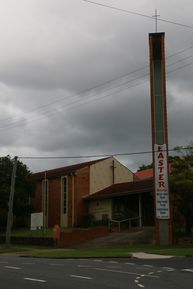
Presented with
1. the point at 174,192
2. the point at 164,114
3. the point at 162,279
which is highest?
the point at 164,114

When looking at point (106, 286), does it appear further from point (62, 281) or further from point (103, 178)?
point (103, 178)

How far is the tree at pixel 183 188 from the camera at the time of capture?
3794 centimetres

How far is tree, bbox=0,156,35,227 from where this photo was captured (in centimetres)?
5475

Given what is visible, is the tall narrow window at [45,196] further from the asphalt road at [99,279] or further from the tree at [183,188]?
the asphalt road at [99,279]

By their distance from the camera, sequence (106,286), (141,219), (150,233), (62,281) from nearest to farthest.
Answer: (106,286) < (62,281) < (150,233) < (141,219)

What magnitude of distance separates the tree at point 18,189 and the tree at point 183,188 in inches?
787

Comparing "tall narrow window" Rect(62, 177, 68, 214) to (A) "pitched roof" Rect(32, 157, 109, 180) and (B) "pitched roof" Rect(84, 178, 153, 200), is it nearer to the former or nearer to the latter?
(A) "pitched roof" Rect(32, 157, 109, 180)

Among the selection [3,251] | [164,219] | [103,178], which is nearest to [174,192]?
[164,219]

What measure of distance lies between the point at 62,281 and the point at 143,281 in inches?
91.9

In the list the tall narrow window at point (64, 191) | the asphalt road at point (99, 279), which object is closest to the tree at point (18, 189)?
the tall narrow window at point (64, 191)

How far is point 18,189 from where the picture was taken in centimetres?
5578

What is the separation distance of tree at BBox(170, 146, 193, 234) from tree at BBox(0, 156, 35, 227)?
19989 mm

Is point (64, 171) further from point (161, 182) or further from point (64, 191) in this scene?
point (161, 182)

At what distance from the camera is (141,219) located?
164ft
